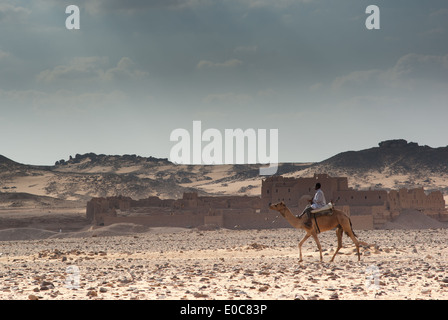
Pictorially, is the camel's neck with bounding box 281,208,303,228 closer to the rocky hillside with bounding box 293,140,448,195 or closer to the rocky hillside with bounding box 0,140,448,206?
the rocky hillside with bounding box 0,140,448,206

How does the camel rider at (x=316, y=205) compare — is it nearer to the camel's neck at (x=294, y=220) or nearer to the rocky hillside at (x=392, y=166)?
the camel's neck at (x=294, y=220)

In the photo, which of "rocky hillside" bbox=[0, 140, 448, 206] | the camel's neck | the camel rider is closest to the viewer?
the camel rider

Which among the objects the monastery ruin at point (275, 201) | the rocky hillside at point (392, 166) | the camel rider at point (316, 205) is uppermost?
the rocky hillside at point (392, 166)

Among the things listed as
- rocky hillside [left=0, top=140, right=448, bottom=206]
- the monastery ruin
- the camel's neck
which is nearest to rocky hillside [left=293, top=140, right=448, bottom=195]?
rocky hillside [left=0, top=140, right=448, bottom=206]

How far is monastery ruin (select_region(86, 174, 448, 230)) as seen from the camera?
45787mm

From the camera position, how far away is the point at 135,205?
55.0m

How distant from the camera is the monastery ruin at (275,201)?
1803 inches

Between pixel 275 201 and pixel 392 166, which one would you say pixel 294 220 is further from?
pixel 392 166

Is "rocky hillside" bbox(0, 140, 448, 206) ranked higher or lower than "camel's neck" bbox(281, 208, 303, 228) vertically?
higher

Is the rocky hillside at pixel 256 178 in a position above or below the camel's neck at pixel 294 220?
above

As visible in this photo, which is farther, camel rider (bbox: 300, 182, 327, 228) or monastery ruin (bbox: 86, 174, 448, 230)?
monastery ruin (bbox: 86, 174, 448, 230)

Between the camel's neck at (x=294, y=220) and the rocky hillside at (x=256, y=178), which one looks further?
the rocky hillside at (x=256, y=178)

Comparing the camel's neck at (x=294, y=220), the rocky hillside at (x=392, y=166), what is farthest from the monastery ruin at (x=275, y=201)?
the rocky hillside at (x=392, y=166)

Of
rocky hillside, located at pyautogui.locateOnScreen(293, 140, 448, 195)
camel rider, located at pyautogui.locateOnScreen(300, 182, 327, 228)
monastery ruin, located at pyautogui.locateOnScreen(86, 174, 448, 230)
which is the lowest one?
monastery ruin, located at pyautogui.locateOnScreen(86, 174, 448, 230)
